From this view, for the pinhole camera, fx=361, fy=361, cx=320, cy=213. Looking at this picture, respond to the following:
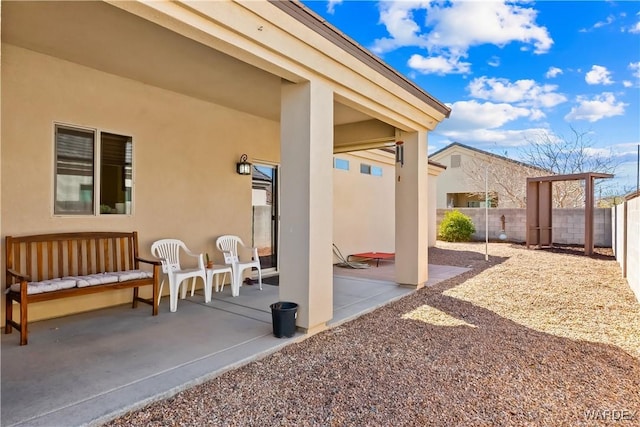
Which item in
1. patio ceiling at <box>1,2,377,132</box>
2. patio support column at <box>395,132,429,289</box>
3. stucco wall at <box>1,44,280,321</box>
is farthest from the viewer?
patio support column at <box>395,132,429,289</box>

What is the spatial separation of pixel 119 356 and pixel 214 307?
172 centimetres

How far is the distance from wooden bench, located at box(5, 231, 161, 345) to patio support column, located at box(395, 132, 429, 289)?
391 centimetres

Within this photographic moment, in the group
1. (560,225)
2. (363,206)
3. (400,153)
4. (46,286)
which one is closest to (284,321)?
(46,286)

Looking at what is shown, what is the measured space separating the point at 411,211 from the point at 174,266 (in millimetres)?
3836

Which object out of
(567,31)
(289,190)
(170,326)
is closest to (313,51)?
(289,190)

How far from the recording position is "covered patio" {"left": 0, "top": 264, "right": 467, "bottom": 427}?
2414mm

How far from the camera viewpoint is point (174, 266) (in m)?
5.11

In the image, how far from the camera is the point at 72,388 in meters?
2.61

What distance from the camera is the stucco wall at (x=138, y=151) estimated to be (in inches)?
158

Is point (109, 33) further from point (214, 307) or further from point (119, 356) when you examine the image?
point (214, 307)

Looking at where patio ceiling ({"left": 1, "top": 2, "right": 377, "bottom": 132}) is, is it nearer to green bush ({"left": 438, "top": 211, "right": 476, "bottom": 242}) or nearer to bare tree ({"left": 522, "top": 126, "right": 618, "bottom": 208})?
green bush ({"left": 438, "top": 211, "right": 476, "bottom": 242})

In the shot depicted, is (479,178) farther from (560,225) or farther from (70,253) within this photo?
(70,253)

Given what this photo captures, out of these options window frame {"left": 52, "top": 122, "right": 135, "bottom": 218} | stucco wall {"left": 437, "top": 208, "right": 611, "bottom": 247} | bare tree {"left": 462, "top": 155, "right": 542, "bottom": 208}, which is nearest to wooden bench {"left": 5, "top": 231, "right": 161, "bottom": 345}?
window frame {"left": 52, "top": 122, "right": 135, "bottom": 218}

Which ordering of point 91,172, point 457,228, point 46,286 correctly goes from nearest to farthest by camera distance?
point 46,286 → point 91,172 → point 457,228
